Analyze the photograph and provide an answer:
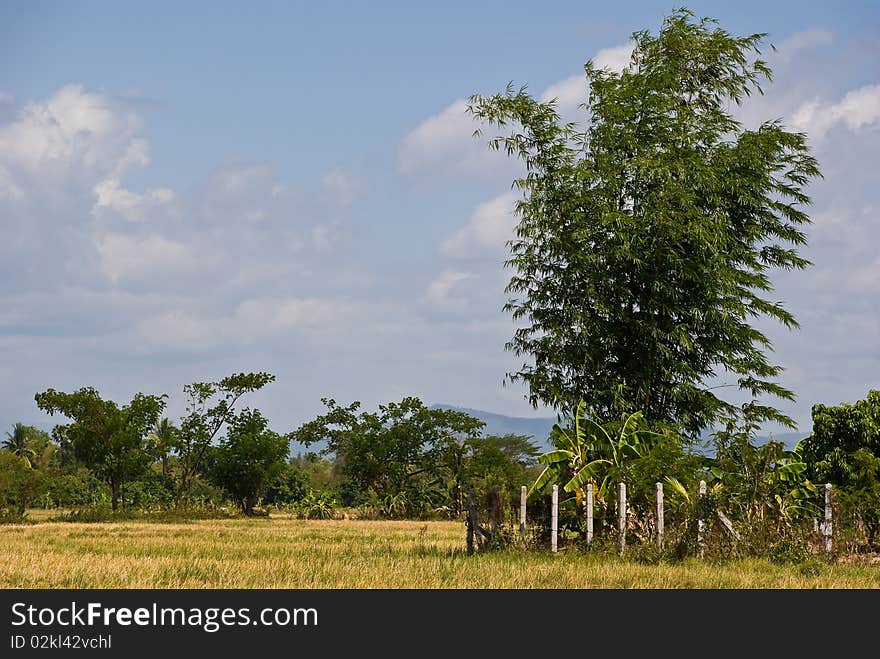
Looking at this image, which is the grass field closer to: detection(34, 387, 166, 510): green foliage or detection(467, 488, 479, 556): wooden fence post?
detection(467, 488, 479, 556): wooden fence post

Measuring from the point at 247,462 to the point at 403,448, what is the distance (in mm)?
8243

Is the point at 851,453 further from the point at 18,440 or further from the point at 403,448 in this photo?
the point at 18,440

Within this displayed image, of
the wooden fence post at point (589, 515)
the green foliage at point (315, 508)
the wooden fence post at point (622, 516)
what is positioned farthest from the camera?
the green foliage at point (315, 508)

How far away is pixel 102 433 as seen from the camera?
46.2 metres

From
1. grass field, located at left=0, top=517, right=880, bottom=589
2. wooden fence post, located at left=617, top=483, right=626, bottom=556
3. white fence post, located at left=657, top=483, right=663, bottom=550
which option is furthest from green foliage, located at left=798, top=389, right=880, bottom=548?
wooden fence post, located at left=617, top=483, right=626, bottom=556

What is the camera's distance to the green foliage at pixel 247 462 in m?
51.0

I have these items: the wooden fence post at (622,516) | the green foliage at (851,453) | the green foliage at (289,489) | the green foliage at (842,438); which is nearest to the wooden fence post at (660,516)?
the wooden fence post at (622,516)

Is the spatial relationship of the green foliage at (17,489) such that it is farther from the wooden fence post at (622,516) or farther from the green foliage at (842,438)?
the green foliage at (842,438)

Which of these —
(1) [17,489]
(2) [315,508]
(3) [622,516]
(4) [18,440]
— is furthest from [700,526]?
(4) [18,440]

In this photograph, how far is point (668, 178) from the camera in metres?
23.9

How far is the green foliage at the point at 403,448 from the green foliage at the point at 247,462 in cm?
338

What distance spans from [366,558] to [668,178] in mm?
11605

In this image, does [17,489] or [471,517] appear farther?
[17,489]

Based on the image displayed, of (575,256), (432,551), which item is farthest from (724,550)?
(575,256)
